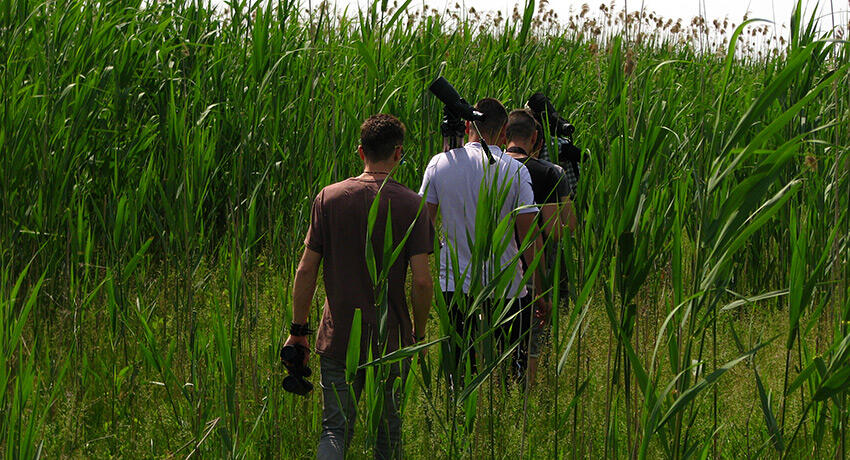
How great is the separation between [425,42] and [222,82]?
1827 mm

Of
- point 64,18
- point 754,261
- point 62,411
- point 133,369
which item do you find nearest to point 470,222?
point 133,369

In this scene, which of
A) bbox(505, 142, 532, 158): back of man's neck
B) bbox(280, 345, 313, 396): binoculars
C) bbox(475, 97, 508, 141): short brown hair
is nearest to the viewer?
bbox(280, 345, 313, 396): binoculars

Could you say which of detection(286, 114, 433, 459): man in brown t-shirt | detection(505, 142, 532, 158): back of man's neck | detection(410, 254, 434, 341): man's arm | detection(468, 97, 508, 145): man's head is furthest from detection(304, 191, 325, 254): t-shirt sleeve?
detection(505, 142, 532, 158): back of man's neck

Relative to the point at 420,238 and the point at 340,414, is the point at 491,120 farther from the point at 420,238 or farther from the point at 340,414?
the point at 340,414

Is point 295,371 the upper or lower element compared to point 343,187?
lower

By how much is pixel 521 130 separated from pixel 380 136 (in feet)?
4.12

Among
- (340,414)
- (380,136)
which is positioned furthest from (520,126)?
(340,414)

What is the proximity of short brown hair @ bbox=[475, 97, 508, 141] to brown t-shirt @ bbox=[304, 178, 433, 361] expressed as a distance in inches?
38.8

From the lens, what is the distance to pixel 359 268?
287 centimetres

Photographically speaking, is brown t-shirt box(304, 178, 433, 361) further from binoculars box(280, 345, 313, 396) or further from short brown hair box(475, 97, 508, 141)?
short brown hair box(475, 97, 508, 141)

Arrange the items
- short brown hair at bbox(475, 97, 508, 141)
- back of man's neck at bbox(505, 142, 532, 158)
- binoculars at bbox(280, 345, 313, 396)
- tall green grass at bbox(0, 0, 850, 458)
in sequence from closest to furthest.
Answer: tall green grass at bbox(0, 0, 850, 458) < binoculars at bbox(280, 345, 313, 396) < short brown hair at bbox(475, 97, 508, 141) < back of man's neck at bbox(505, 142, 532, 158)

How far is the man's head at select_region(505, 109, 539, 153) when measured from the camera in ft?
13.2

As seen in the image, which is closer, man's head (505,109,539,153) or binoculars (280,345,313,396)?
binoculars (280,345,313,396)

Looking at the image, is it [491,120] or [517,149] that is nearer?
[491,120]
